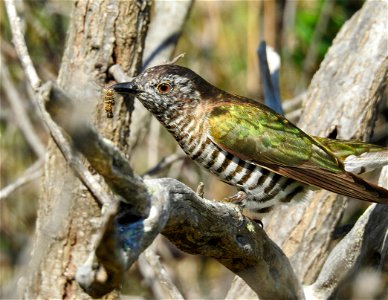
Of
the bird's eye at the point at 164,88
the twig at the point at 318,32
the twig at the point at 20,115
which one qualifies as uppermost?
the twig at the point at 318,32

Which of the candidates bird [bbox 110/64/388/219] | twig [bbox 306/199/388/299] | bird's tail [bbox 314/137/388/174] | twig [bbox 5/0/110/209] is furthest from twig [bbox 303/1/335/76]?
twig [bbox 5/0/110/209]

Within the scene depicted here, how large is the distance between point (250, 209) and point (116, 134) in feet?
2.72

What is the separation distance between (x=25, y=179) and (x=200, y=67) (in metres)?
2.46

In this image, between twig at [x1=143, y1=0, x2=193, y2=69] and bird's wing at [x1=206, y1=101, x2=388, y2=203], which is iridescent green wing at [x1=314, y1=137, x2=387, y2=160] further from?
twig at [x1=143, y1=0, x2=193, y2=69]

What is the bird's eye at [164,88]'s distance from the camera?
431cm

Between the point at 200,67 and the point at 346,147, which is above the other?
the point at 346,147

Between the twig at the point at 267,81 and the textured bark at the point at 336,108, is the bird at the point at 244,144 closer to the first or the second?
the textured bark at the point at 336,108

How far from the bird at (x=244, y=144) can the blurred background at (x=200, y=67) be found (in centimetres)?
235

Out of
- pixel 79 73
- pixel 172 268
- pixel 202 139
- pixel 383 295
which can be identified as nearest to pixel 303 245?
pixel 383 295

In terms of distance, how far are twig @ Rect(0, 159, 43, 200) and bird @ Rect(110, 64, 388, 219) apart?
129 centimetres

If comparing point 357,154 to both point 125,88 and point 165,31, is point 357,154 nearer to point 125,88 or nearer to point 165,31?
point 125,88

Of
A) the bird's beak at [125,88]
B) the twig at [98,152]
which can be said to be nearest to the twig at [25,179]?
the bird's beak at [125,88]

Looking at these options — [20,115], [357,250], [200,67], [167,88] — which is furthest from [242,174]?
[200,67]

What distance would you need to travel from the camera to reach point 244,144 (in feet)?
14.0
